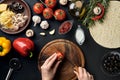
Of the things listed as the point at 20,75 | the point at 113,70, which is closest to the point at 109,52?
the point at 113,70

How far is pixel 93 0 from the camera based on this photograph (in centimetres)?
170

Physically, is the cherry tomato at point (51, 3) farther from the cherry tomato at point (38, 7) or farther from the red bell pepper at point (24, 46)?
the red bell pepper at point (24, 46)

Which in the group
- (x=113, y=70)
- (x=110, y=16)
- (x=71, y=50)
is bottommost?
(x=113, y=70)

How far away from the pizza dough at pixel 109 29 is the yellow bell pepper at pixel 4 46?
1.37ft

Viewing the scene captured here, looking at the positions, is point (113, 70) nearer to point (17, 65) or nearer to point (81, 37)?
point (81, 37)

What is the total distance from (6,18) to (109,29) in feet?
1.70

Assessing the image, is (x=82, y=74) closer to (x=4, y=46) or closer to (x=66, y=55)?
(x=66, y=55)

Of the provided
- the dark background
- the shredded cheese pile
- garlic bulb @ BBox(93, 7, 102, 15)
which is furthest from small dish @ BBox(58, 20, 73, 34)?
the shredded cheese pile

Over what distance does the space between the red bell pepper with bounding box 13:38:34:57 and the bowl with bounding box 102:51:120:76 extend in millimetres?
368

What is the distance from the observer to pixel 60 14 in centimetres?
170

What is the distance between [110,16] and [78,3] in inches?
6.8

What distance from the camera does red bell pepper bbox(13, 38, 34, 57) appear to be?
170 centimetres

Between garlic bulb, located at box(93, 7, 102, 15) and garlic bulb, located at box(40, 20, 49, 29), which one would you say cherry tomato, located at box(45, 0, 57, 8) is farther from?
garlic bulb, located at box(93, 7, 102, 15)

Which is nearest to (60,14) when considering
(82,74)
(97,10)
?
(97,10)
